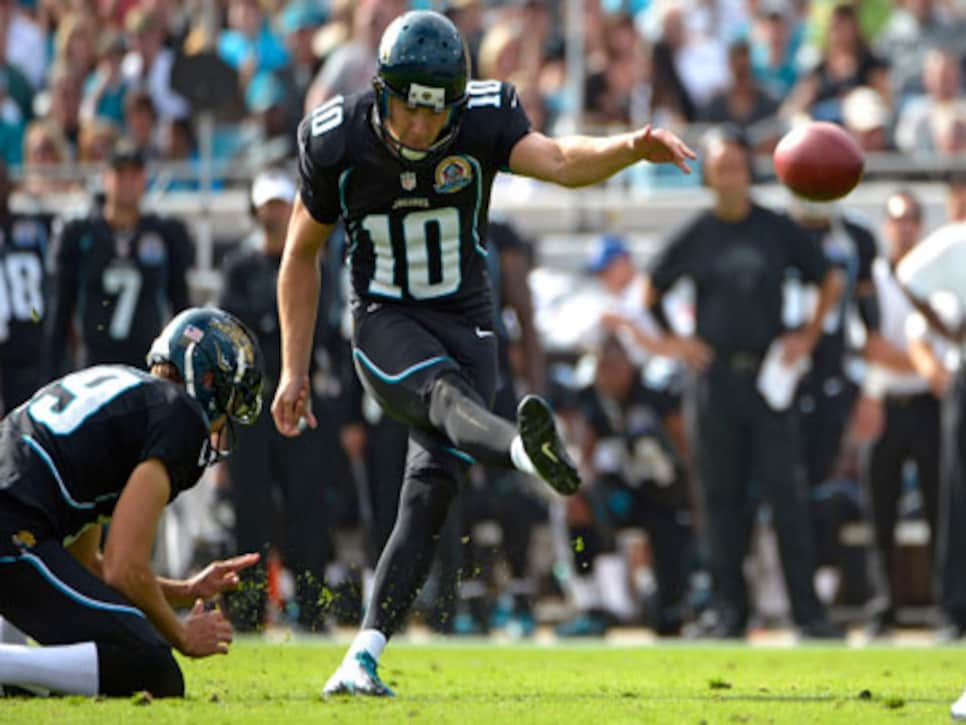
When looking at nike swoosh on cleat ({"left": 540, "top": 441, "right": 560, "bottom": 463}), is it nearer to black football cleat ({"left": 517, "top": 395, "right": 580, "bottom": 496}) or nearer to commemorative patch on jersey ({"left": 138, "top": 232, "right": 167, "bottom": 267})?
black football cleat ({"left": 517, "top": 395, "right": 580, "bottom": 496})

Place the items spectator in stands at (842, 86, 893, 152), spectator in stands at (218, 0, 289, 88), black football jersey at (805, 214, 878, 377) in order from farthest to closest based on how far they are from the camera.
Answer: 1. spectator in stands at (218, 0, 289, 88)
2. spectator in stands at (842, 86, 893, 152)
3. black football jersey at (805, 214, 878, 377)

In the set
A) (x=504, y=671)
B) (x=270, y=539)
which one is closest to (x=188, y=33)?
(x=270, y=539)

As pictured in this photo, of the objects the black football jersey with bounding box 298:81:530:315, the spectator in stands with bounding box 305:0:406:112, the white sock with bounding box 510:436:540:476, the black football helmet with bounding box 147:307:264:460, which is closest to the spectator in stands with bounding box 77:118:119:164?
Answer: the spectator in stands with bounding box 305:0:406:112

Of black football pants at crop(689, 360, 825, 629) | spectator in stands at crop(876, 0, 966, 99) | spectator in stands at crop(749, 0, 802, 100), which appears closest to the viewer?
black football pants at crop(689, 360, 825, 629)

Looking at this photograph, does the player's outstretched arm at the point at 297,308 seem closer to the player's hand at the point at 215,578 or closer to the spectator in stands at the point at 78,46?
the player's hand at the point at 215,578

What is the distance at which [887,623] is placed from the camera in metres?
11.0

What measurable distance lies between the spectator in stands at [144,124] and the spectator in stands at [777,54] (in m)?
4.26

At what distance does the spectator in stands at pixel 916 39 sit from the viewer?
14734 mm

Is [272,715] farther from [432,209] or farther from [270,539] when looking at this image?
[270,539]

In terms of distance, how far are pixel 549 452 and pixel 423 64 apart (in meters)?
1.36

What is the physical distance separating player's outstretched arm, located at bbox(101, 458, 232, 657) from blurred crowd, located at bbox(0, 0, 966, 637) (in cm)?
202

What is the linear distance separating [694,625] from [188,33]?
6.64 meters

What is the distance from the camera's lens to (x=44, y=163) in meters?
14.1

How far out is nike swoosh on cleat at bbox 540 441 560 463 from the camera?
18.6ft
